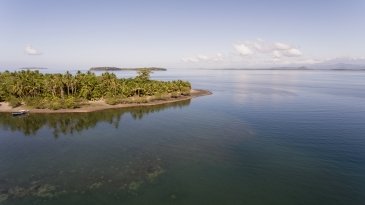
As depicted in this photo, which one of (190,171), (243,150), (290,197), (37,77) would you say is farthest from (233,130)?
(37,77)

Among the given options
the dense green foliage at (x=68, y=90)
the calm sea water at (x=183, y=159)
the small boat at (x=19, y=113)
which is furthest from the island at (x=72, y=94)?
the calm sea water at (x=183, y=159)

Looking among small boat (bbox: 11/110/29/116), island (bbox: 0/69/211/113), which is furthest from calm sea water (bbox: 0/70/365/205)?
island (bbox: 0/69/211/113)

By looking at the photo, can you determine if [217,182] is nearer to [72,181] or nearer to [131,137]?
[72,181]

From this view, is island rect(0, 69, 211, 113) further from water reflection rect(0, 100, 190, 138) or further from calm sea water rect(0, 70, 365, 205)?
calm sea water rect(0, 70, 365, 205)

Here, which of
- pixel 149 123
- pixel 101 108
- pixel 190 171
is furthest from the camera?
pixel 101 108

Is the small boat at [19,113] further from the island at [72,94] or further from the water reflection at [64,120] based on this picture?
the island at [72,94]
